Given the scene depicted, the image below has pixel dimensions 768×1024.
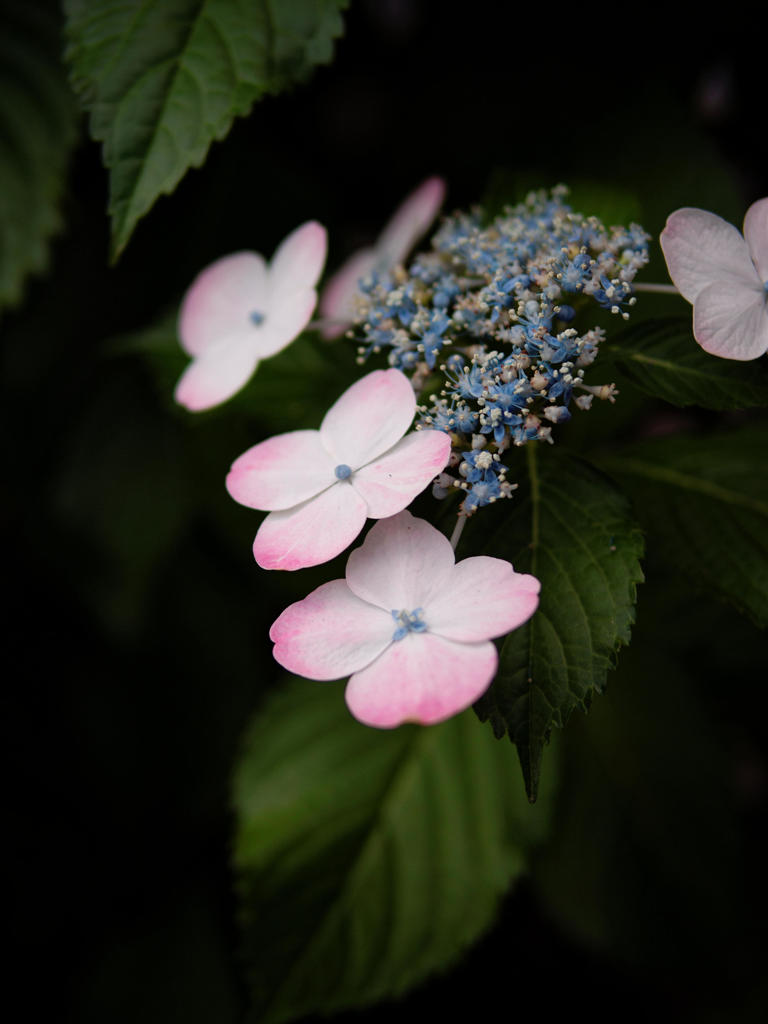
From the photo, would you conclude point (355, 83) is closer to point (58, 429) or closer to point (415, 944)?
point (58, 429)

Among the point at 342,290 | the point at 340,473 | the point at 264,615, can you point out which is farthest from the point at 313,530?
the point at 264,615

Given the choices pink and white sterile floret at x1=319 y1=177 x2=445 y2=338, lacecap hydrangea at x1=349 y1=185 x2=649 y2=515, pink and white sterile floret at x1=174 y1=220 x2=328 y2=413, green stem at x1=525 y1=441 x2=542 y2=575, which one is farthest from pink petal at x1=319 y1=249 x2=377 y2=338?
green stem at x1=525 y1=441 x2=542 y2=575

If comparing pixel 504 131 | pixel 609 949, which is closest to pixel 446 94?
pixel 504 131

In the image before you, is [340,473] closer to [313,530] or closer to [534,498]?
[313,530]

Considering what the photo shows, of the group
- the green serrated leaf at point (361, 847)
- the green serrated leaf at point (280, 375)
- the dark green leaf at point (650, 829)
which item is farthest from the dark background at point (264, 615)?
the green serrated leaf at point (361, 847)

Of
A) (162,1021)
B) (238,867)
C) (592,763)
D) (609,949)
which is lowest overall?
(162,1021)

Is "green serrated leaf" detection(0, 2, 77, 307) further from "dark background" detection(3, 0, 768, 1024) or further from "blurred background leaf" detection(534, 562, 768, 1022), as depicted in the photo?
"blurred background leaf" detection(534, 562, 768, 1022)
